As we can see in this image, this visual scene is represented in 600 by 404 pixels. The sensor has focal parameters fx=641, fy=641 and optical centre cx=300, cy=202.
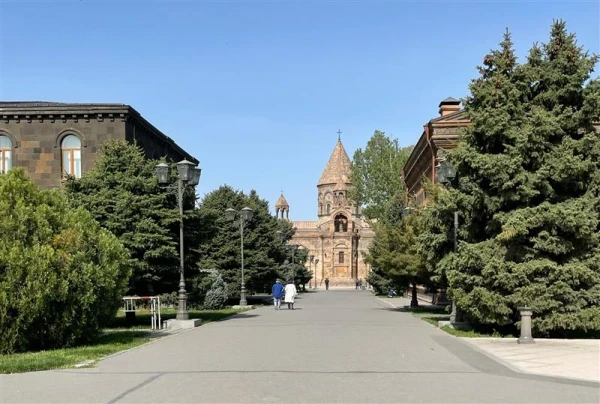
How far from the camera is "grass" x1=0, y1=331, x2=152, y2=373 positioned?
11391 millimetres

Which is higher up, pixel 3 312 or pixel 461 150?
pixel 461 150

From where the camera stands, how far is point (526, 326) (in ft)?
50.0

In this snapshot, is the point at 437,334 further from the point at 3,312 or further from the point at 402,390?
the point at 3,312

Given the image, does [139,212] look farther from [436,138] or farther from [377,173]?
[377,173]

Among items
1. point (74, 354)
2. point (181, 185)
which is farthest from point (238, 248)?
point (74, 354)

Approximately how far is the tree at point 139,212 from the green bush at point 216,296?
990 centimetres

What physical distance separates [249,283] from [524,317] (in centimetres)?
2898

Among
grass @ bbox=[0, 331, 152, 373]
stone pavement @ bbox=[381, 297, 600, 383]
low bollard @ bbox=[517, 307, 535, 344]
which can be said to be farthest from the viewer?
low bollard @ bbox=[517, 307, 535, 344]

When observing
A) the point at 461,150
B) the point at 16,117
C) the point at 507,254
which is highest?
the point at 16,117

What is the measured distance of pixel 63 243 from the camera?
14.3 m

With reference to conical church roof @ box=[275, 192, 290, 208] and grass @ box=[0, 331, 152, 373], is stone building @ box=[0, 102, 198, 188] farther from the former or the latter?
conical church roof @ box=[275, 192, 290, 208]

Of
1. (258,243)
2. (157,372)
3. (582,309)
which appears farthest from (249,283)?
(157,372)

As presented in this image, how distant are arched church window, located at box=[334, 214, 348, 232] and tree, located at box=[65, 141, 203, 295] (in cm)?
8769

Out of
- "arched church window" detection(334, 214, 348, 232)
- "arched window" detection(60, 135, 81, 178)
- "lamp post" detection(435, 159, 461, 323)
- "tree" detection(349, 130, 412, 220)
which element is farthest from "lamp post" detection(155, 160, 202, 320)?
"arched church window" detection(334, 214, 348, 232)
